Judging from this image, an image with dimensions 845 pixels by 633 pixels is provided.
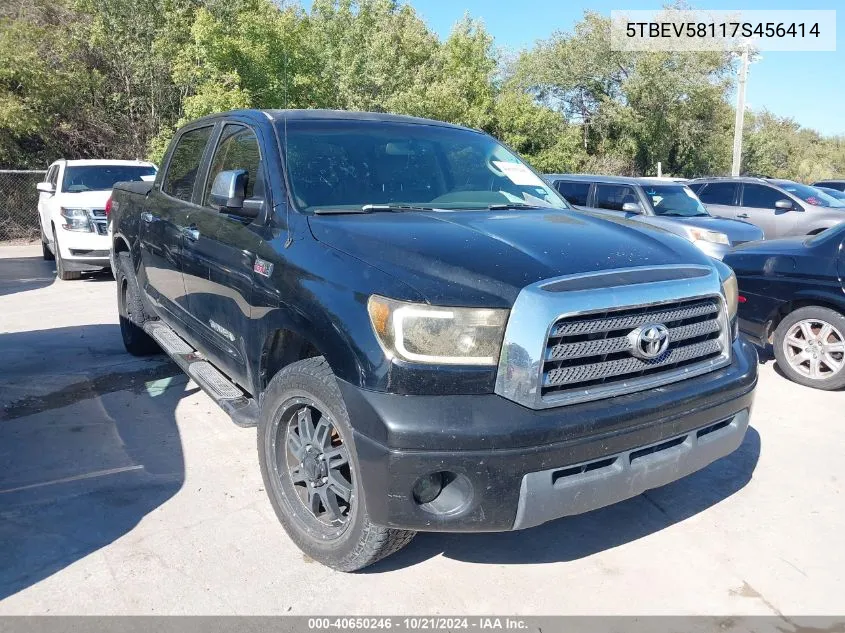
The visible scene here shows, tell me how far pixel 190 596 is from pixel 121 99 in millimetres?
19437

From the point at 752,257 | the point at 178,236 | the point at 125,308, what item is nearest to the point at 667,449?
the point at 178,236

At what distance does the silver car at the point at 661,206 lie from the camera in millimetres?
9906

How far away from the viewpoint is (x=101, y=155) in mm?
19328

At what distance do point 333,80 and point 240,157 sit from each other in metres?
20.0

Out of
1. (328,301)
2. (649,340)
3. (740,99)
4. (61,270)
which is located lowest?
(61,270)

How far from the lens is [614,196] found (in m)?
11.0

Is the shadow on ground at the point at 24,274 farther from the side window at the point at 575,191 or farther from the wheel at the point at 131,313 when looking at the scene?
the side window at the point at 575,191

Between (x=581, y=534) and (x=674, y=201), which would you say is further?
(x=674, y=201)

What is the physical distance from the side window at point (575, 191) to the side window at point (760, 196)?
4.39 metres

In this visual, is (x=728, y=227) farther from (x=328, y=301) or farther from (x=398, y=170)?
(x=328, y=301)

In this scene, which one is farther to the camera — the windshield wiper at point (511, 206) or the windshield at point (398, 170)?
the windshield wiper at point (511, 206)

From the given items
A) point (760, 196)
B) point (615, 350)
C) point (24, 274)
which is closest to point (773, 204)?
point (760, 196)

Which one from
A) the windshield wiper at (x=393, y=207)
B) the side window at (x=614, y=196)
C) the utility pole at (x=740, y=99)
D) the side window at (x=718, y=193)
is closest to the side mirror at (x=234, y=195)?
the windshield wiper at (x=393, y=207)

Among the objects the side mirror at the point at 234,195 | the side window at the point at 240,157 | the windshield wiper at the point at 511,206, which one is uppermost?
the side window at the point at 240,157
